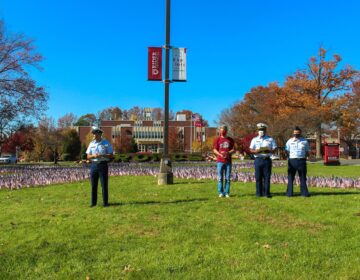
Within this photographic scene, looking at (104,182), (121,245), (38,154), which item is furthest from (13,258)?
(38,154)

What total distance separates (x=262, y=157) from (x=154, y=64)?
5.34 m

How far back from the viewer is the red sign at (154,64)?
13.2 meters

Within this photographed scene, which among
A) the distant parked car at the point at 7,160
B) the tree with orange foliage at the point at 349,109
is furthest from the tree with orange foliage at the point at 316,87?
the distant parked car at the point at 7,160

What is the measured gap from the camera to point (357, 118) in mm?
53344

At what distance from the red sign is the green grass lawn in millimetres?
4985

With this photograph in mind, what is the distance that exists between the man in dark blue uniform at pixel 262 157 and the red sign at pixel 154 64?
15.5 ft

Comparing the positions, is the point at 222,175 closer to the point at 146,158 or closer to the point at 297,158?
the point at 297,158

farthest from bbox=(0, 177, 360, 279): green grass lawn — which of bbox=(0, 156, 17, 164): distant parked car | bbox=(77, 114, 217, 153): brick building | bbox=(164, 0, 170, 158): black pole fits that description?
bbox=(77, 114, 217, 153): brick building

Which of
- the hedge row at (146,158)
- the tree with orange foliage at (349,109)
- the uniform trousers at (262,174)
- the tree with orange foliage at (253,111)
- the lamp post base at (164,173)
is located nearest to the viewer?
the uniform trousers at (262,174)

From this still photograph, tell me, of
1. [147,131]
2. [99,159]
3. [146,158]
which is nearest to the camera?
[99,159]

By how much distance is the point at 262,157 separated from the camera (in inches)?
385

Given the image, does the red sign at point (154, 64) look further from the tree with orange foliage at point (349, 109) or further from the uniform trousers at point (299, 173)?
the tree with orange foliage at point (349, 109)

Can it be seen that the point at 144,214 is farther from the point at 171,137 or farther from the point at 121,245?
the point at 171,137

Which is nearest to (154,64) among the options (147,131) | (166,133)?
(166,133)
